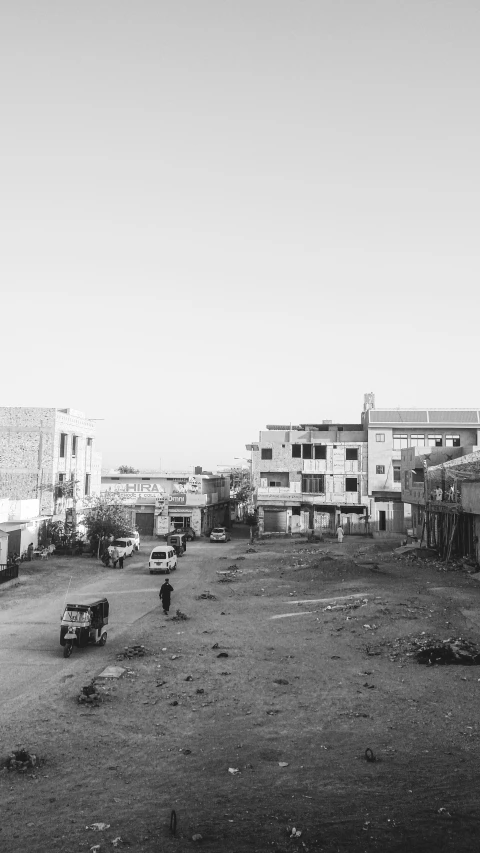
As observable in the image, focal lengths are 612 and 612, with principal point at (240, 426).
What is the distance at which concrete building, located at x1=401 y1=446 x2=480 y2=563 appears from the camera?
35.7 meters

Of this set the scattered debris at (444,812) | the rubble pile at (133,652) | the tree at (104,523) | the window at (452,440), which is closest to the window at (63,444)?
the tree at (104,523)

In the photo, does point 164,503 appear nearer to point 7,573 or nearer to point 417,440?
point 417,440

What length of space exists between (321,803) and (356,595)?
19.4m

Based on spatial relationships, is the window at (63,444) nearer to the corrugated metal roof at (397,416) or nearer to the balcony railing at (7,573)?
the balcony railing at (7,573)

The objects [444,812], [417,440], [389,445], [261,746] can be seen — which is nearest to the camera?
[444,812]

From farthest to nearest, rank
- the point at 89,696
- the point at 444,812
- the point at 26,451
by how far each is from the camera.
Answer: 1. the point at 26,451
2. the point at 89,696
3. the point at 444,812

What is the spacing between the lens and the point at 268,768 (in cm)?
1099

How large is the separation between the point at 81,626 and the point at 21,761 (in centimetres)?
848

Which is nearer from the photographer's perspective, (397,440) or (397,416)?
(397,440)

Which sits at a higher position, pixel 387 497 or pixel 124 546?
pixel 387 497

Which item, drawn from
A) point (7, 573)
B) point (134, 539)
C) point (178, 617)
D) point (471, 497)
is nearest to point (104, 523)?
point (134, 539)

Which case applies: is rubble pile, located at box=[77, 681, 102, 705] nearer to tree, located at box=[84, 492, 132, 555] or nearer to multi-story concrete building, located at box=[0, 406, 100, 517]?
tree, located at box=[84, 492, 132, 555]

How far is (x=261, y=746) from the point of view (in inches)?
474

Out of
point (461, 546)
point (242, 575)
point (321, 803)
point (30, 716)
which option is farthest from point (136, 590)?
point (321, 803)
